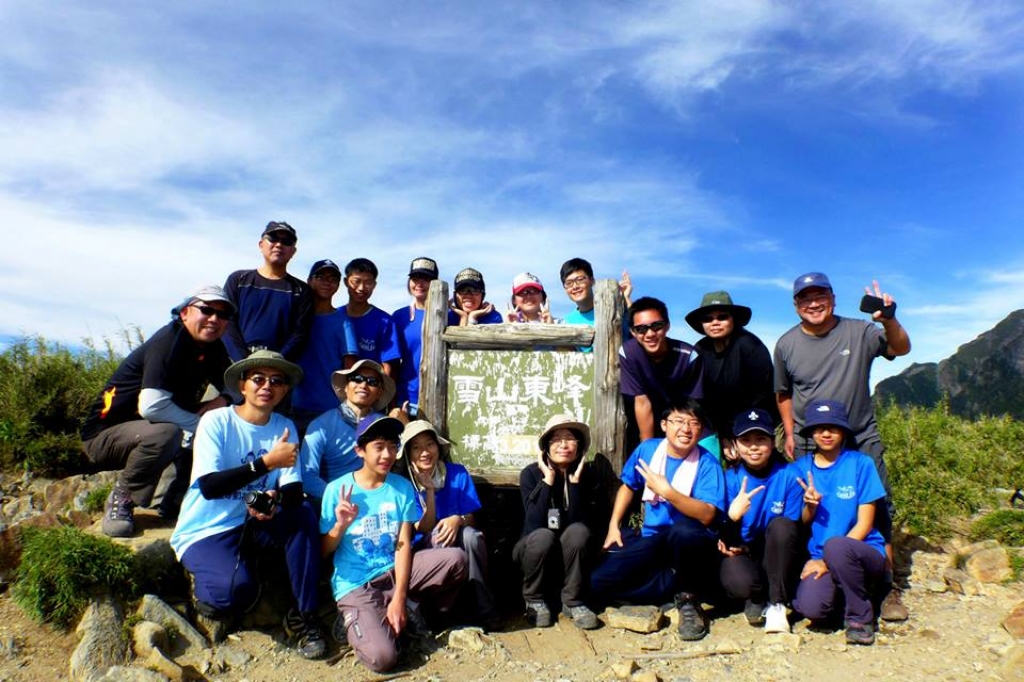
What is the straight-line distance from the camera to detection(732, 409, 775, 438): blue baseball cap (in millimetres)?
4975

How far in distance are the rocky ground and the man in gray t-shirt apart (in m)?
1.04

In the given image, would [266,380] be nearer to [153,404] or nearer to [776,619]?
[153,404]

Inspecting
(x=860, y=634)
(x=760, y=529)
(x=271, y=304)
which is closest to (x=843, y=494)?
(x=760, y=529)

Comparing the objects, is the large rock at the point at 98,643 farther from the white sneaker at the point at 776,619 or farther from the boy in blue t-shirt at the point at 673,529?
the white sneaker at the point at 776,619

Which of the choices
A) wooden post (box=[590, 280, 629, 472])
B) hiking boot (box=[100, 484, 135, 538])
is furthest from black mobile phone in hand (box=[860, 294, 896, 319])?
hiking boot (box=[100, 484, 135, 538])

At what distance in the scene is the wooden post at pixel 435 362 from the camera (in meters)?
6.16

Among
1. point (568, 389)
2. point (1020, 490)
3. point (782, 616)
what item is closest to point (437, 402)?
point (568, 389)

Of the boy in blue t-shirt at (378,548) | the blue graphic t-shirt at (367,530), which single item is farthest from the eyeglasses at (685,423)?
the blue graphic t-shirt at (367,530)

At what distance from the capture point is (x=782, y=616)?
189 inches

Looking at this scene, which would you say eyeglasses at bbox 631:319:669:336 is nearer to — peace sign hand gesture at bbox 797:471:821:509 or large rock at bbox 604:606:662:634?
peace sign hand gesture at bbox 797:471:821:509

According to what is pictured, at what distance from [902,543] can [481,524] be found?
4.08 meters

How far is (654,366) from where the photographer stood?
18.4 ft

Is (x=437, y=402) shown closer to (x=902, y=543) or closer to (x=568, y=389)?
(x=568, y=389)

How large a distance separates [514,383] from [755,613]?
8.81 ft
